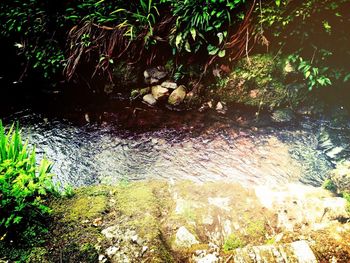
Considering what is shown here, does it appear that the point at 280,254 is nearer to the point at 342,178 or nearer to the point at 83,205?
the point at 83,205

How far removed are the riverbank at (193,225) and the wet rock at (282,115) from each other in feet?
6.57

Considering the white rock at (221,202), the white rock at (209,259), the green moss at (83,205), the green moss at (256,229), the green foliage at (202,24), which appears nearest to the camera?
the white rock at (209,259)

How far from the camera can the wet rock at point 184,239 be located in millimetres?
2613

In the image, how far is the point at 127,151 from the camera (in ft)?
15.7

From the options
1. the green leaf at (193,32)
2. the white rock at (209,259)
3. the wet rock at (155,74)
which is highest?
the green leaf at (193,32)

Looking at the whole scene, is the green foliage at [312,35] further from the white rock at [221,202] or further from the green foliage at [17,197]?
the green foliage at [17,197]

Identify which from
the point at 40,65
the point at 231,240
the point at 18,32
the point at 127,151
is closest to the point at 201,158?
the point at 127,151

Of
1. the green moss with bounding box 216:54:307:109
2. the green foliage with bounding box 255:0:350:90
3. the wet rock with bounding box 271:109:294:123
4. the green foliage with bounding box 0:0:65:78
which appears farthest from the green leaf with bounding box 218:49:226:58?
the green foliage with bounding box 0:0:65:78

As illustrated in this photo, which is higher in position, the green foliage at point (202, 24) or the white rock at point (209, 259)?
the green foliage at point (202, 24)

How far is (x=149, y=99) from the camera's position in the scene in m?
6.05

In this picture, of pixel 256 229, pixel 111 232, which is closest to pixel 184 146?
pixel 256 229

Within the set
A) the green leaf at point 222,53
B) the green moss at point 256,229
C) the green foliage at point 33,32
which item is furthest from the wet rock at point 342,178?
the green foliage at point 33,32

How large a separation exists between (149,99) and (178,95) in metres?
0.75

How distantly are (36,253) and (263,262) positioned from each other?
196 cm
